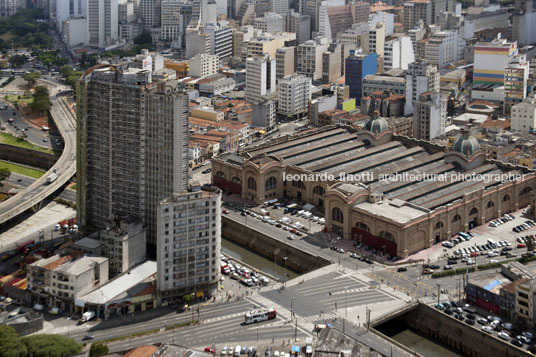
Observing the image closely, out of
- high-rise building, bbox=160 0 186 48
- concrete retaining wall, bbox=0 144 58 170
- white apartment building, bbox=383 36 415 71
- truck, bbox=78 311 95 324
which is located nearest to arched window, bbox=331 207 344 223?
truck, bbox=78 311 95 324

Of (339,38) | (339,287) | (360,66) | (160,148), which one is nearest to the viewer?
(339,287)

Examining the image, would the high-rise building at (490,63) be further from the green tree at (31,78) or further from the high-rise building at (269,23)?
the green tree at (31,78)

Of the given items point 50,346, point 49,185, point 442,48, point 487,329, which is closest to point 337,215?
point 487,329

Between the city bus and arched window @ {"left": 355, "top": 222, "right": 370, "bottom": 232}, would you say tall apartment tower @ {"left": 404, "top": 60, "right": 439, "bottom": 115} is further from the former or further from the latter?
the city bus

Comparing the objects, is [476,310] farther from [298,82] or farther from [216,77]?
[216,77]

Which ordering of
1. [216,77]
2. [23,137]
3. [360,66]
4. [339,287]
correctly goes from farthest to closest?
[216,77] < [360,66] < [23,137] < [339,287]

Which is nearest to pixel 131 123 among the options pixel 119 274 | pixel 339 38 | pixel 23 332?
pixel 119 274
